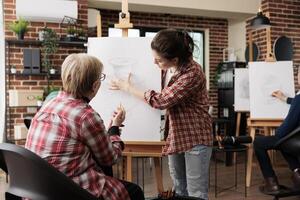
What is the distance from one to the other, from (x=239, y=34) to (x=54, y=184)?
244 inches

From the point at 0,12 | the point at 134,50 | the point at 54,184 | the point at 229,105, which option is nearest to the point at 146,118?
the point at 134,50

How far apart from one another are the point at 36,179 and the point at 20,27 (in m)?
3.67

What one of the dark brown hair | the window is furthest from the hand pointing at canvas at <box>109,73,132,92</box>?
the window

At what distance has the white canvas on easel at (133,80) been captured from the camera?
229 cm

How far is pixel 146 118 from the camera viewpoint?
230cm

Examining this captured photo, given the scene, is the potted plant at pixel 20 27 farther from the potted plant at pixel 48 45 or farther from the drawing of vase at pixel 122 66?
the drawing of vase at pixel 122 66

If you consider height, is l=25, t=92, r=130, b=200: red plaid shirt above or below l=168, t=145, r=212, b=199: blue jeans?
above

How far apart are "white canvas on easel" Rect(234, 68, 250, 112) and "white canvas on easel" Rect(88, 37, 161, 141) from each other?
289 centimetres

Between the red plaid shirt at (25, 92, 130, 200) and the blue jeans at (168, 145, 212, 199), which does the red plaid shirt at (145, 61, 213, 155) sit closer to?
the blue jeans at (168, 145, 212, 199)

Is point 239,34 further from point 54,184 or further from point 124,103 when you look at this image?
point 54,184

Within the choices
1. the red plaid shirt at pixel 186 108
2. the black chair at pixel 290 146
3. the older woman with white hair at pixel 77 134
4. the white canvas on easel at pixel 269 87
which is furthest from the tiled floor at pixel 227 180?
the older woman with white hair at pixel 77 134

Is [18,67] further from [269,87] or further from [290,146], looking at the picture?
[290,146]

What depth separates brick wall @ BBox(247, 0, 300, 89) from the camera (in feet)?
19.3

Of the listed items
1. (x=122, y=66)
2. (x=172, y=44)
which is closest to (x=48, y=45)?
(x=122, y=66)
